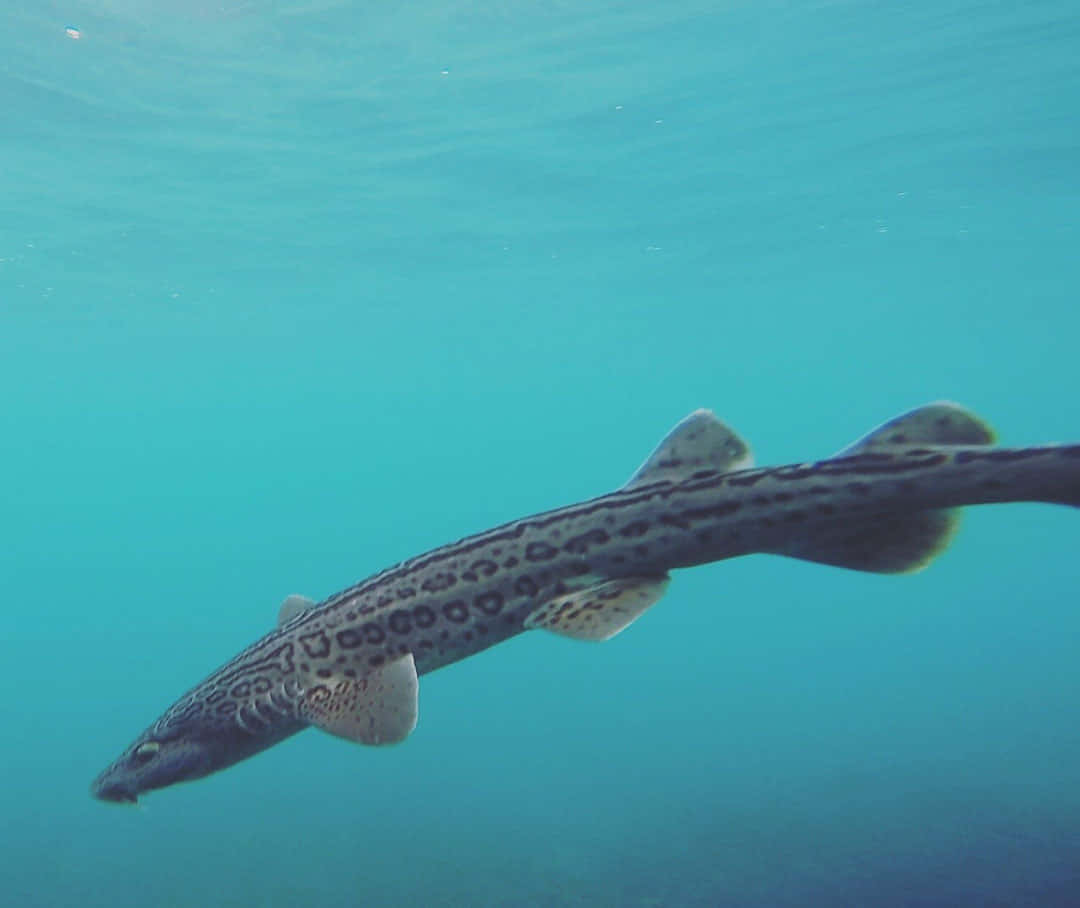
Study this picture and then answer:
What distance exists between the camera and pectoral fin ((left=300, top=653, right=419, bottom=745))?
4836 mm

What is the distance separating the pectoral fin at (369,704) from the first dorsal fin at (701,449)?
1.40 meters

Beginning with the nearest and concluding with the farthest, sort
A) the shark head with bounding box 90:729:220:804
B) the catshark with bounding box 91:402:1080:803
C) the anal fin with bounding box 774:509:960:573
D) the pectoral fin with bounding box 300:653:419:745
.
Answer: the catshark with bounding box 91:402:1080:803 < the anal fin with bounding box 774:509:960:573 < the pectoral fin with bounding box 300:653:419:745 < the shark head with bounding box 90:729:220:804

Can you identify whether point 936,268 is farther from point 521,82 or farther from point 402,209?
point 521,82

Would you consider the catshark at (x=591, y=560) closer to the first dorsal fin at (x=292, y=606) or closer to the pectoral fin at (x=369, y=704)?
the pectoral fin at (x=369, y=704)

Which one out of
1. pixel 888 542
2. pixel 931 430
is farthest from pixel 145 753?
pixel 931 430

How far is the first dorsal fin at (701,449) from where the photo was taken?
16.1 feet

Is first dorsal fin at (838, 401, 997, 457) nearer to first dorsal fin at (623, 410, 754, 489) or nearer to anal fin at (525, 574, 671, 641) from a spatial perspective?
first dorsal fin at (623, 410, 754, 489)

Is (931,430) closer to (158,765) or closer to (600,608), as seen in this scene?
(600,608)

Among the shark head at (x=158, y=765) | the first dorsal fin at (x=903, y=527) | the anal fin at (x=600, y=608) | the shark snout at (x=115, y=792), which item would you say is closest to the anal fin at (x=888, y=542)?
the first dorsal fin at (x=903, y=527)

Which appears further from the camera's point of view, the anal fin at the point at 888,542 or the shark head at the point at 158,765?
the shark head at the point at 158,765

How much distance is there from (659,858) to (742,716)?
1149 cm

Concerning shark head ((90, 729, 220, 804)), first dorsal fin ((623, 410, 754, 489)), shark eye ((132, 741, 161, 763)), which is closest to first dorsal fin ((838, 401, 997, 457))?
first dorsal fin ((623, 410, 754, 489))

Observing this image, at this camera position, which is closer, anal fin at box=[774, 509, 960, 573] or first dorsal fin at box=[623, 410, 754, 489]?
anal fin at box=[774, 509, 960, 573]

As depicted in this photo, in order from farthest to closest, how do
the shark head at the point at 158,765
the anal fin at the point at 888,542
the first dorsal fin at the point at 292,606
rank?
the first dorsal fin at the point at 292,606, the shark head at the point at 158,765, the anal fin at the point at 888,542
